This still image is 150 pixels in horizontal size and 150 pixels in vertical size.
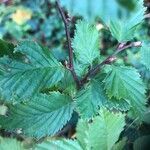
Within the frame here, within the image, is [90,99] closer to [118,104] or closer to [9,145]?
[118,104]

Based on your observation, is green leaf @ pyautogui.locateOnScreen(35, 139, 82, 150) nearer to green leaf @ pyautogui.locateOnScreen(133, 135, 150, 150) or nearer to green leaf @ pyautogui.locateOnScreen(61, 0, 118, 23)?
green leaf @ pyautogui.locateOnScreen(133, 135, 150, 150)

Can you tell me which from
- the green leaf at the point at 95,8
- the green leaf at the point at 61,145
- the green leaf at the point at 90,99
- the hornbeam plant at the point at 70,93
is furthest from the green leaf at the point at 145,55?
the green leaf at the point at 95,8

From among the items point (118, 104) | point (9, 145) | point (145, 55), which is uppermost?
point (145, 55)

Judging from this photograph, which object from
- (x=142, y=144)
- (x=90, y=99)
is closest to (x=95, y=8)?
(x=90, y=99)

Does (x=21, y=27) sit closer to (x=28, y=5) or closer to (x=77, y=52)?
(x=28, y=5)

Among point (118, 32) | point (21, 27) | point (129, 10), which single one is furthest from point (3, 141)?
point (21, 27)

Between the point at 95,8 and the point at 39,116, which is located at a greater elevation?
the point at 95,8

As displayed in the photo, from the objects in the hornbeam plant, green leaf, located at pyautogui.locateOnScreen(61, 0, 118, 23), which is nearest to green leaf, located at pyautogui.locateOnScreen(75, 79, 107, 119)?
the hornbeam plant

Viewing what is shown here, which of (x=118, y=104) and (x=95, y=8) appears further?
(x=118, y=104)
